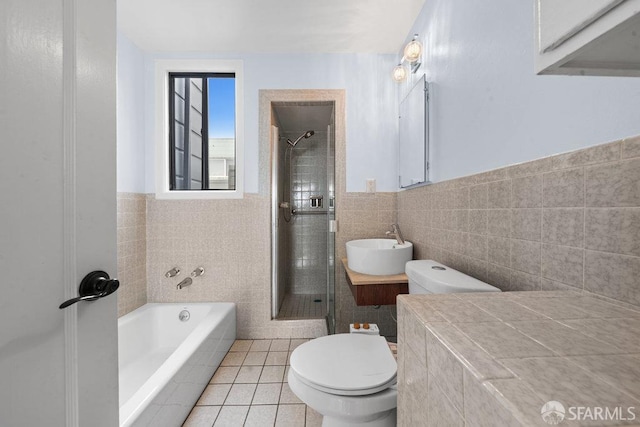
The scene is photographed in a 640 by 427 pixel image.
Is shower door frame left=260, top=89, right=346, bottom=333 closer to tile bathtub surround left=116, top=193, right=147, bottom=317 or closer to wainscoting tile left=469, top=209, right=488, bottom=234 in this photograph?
tile bathtub surround left=116, top=193, right=147, bottom=317

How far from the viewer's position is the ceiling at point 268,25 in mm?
1696

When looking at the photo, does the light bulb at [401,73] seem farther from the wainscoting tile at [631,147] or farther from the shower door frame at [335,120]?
the wainscoting tile at [631,147]

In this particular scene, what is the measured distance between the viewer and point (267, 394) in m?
1.60

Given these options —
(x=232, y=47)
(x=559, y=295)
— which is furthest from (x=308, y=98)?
(x=559, y=295)

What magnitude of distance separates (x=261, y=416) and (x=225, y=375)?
0.47 meters

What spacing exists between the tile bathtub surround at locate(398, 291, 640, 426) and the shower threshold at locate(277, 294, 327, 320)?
1886 millimetres

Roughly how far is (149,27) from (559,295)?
8.79ft

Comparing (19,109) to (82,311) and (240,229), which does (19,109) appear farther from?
(240,229)

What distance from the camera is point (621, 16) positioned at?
30 cm

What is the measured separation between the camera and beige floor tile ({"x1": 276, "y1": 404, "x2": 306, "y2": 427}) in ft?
4.55

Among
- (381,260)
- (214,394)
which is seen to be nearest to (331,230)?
(381,260)

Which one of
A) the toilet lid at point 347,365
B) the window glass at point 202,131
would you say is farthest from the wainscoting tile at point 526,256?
the window glass at point 202,131

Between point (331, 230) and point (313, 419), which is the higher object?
point (331, 230)

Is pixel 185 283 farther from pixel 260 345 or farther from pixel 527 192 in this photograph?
pixel 527 192
